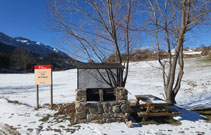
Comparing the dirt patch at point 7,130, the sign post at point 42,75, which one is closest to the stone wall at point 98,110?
the dirt patch at point 7,130

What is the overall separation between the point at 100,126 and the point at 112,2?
425 cm

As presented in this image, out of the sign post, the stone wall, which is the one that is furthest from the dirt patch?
the sign post

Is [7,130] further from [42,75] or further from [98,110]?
[42,75]

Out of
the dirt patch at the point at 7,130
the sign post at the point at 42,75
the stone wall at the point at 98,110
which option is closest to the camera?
the dirt patch at the point at 7,130

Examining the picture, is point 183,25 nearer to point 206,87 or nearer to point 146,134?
point 146,134

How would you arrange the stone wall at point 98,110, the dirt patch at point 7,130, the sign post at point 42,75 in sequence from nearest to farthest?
the dirt patch at point 7,130
the stone wall at point 98,110
the sign post at point 42,75

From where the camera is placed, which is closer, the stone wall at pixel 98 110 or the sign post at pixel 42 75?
the stone wall at pixel 98 110

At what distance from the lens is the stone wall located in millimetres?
4000

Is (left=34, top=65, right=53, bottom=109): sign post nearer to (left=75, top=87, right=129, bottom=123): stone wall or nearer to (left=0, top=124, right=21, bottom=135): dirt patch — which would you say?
(left=0, top=124, right=21, bottom=135): dirt patch

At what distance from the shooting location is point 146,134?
3.38m

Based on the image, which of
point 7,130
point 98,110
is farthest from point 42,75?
point 98,110

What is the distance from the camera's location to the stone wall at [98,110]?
13.1ft

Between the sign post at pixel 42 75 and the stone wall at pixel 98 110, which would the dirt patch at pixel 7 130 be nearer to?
the stone wall at pixel 98 110

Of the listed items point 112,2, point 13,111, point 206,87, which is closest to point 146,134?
point 112,2
